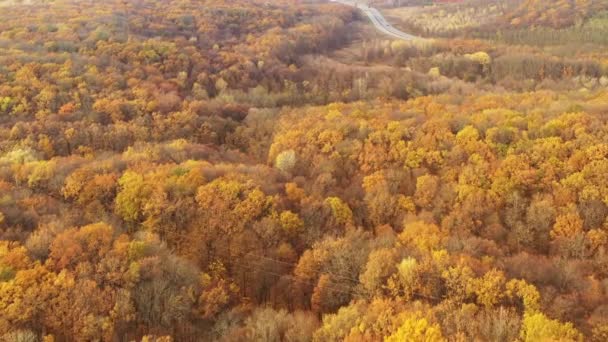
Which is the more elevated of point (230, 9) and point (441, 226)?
point (230, 9)

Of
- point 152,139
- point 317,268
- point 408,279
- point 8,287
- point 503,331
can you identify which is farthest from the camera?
point 152,139

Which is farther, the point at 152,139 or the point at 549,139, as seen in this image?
the point at 152,139

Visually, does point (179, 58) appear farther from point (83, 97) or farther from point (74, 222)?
point (74, 222)

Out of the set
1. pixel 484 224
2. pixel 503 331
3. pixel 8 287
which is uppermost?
pixel 8 287

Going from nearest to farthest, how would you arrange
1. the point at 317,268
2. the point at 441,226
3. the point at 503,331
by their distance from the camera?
the point at 503,331 → the point at 317,268 → the point at 441,226

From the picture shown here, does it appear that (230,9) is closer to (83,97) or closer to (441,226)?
(83,97)

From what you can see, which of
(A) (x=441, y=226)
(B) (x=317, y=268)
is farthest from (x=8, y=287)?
(A) (x=441, y=226)
